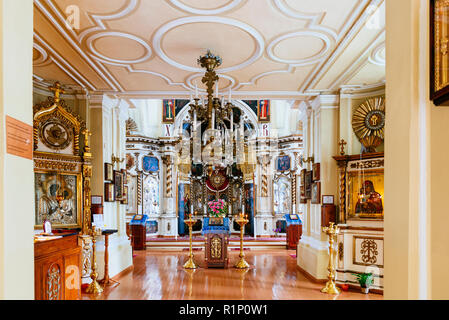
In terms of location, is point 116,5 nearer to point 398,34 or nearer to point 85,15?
point 85,15

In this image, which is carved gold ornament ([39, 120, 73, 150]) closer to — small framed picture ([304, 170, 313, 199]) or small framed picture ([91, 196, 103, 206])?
small framed picture ([91, 196, 103, 206])

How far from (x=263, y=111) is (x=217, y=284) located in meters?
8.47

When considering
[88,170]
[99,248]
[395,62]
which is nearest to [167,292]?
[99,248]

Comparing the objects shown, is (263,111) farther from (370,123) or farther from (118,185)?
(118,185)

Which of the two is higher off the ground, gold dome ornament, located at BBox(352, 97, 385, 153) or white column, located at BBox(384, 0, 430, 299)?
gold dome ornament, located at BBox(352, 97, 385, 153)

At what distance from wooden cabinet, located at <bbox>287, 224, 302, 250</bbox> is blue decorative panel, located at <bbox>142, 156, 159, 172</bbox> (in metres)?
6.05

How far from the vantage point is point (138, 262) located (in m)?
8.21

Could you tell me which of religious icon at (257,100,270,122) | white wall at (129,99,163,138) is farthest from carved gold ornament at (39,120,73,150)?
religious icon at (257,100,270,122)

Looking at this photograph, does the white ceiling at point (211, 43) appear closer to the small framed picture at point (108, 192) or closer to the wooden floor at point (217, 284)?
the small framed picture at point (108, 192)

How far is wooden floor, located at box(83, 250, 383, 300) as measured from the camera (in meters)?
Result: 5.10

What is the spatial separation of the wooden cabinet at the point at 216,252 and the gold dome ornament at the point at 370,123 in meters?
3.94

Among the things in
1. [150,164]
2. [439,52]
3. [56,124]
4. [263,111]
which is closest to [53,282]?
[56,124]

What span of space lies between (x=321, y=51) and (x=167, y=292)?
4.74m
